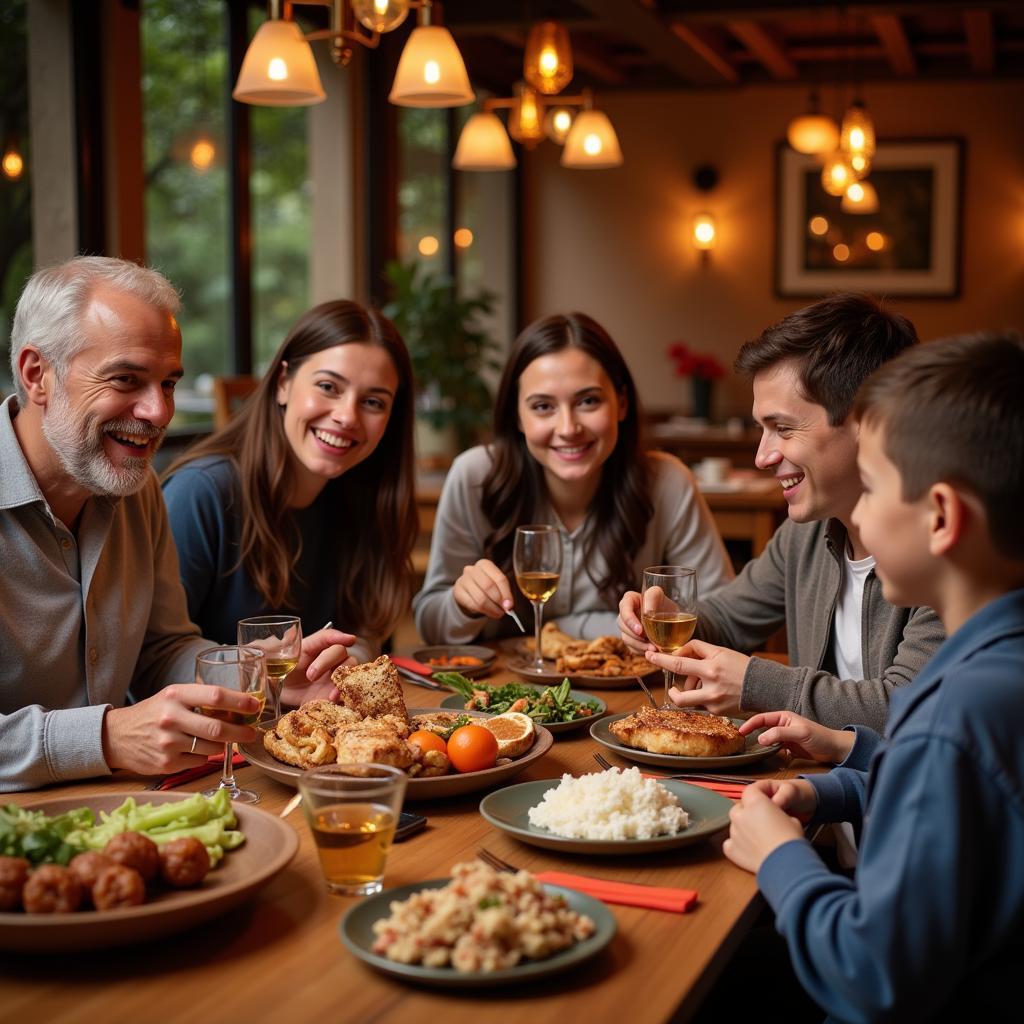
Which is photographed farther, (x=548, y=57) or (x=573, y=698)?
(x=548, y=57)

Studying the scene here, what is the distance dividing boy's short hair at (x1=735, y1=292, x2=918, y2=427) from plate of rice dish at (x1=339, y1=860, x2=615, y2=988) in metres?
1.09

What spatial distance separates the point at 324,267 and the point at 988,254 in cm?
514

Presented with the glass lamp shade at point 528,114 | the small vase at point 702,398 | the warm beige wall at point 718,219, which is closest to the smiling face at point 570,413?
the glass lamp shade at point 528,114

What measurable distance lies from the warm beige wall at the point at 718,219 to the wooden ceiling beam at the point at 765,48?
245mm

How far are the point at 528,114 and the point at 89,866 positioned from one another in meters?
3.34

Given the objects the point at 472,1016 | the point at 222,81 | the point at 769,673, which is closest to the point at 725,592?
the point at 769,673

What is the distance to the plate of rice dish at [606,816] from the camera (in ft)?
4.69

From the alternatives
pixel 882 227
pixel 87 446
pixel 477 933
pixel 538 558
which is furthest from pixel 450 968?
pixel 882 227

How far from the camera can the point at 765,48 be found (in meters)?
8.38

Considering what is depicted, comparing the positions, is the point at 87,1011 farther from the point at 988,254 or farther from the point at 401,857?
the point at 988,254

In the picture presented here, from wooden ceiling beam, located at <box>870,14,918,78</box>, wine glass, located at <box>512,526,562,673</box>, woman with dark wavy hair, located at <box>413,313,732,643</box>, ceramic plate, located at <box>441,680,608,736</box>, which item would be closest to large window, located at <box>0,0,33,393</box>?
woman with dark wavy hair, located at <box>413,313,732,643</box>

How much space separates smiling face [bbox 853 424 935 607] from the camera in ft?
4.07

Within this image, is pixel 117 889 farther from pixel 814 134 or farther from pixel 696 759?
pixel 814 134

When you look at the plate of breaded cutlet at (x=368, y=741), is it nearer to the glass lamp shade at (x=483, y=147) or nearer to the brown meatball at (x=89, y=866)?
the brown meatball at (x=89, y=866)
